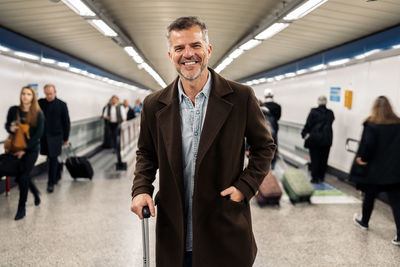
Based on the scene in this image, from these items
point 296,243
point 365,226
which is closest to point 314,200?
point 365,226

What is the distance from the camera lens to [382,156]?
14.8 ft

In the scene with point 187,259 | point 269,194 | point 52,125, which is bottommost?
point 269,194

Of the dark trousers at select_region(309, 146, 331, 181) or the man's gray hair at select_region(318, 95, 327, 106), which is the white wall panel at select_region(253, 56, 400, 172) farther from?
the man's gray hair at select_region(318, 95, 327, 106)

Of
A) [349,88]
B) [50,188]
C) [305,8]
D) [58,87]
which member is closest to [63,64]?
[58,87]

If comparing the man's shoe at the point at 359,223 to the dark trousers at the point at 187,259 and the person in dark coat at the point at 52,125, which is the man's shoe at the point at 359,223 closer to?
the dark trousers at the point at 187,259

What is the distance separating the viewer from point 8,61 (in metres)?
6.69

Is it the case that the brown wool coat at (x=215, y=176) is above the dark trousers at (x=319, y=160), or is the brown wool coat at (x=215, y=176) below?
above

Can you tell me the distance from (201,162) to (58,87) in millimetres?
9227

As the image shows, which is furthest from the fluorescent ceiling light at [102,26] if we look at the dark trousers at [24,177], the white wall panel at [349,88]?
the white wall panel at [349,88]

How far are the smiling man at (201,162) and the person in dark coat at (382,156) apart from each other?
337 centimetres

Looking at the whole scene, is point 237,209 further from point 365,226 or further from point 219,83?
point 365,226

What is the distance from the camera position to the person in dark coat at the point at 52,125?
21.6ft

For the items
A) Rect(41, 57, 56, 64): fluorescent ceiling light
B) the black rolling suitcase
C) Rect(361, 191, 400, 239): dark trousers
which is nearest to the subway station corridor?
Rect(361, 191, 400, 239): dark trousers

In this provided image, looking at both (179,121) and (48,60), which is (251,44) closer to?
(48,60)
